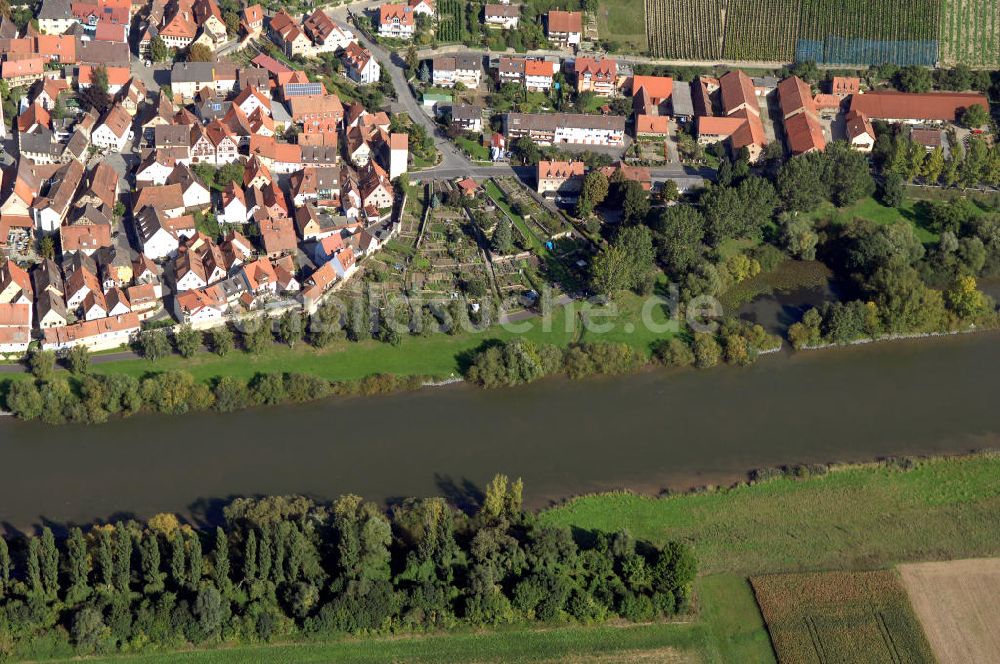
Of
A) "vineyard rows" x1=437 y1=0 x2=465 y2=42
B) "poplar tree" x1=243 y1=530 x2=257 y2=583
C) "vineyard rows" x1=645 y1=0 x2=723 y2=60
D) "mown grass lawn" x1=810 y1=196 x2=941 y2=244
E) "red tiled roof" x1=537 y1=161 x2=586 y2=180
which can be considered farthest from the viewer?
"vineyard rows" x1=645 y1=0 x2=723 y2=60

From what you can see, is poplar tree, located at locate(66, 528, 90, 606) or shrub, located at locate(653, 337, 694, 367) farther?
shrub, located at locate(653, 337, 694, 367)

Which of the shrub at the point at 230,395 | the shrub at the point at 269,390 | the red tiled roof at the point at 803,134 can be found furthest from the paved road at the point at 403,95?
the shrub at the point at 230,395

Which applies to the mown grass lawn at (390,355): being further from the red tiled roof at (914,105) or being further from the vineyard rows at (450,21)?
the vineyard rows at (450,21)

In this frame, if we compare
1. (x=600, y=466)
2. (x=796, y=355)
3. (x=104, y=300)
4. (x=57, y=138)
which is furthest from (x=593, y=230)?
(x=57, y=138)

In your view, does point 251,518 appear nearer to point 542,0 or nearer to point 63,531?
point 63,531

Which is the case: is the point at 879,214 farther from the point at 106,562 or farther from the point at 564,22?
A: the point at 106,562

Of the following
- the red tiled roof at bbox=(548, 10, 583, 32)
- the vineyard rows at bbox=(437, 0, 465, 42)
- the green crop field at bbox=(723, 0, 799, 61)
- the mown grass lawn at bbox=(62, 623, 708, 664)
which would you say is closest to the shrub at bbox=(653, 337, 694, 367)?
the mown grass lawn at bbox=(62, 623, 708, 664)

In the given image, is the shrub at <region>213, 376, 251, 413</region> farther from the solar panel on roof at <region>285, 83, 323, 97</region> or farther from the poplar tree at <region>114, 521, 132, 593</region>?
the solar panel on roof at <region>285, 83, 323, 97</region>

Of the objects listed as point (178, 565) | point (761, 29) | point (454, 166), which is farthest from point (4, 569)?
point (761, 29)
